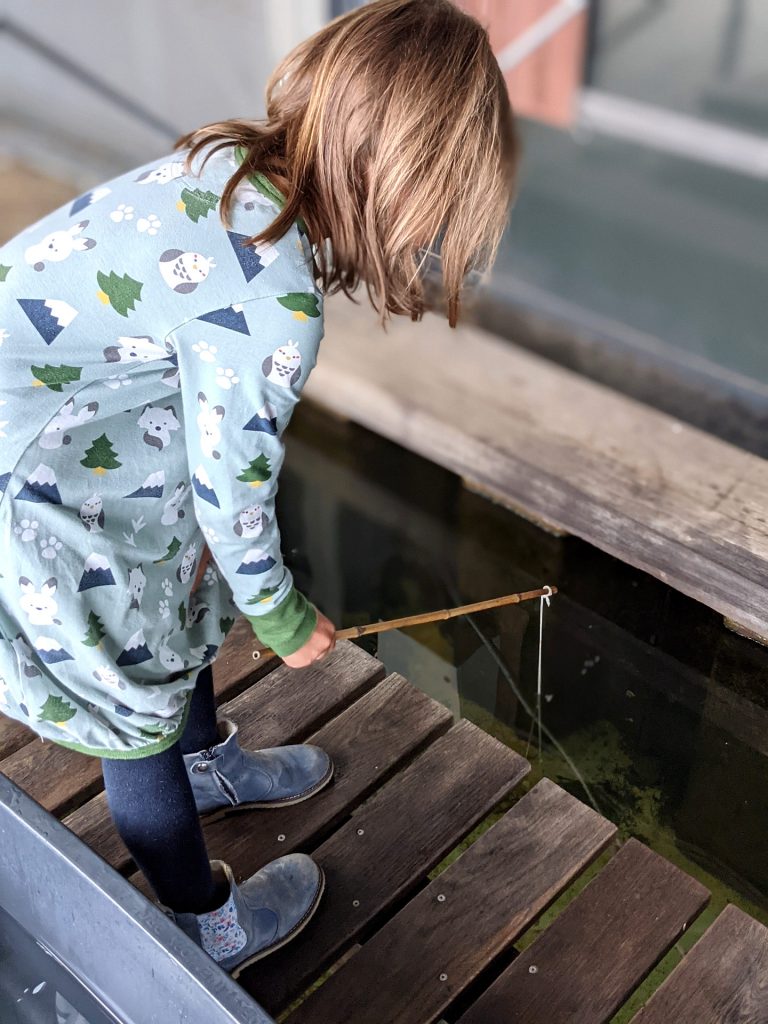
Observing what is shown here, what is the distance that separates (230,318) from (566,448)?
5.22ft

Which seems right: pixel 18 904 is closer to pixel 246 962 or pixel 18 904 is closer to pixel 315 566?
pixel 246 962

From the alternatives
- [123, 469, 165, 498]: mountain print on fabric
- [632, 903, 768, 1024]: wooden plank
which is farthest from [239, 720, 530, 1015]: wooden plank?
[123, 469, 165, 498]: mountain print on fabric

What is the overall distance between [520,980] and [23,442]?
3.42 ft

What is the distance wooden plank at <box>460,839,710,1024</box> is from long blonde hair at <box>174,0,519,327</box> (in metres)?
0.99

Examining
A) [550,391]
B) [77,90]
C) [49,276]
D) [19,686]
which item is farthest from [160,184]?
[77,90]

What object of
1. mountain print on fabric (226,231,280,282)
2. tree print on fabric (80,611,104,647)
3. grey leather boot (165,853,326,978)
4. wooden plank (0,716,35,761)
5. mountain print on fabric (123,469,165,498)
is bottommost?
wooden plank (0,716,35,761)

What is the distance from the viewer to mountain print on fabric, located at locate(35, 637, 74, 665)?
49.1 inches

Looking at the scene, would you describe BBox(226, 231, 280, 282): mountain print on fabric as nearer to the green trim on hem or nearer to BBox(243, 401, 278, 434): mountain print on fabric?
BBox(243, 401, 278, 434): mountain print on fabric

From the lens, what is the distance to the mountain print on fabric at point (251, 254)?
1.13m

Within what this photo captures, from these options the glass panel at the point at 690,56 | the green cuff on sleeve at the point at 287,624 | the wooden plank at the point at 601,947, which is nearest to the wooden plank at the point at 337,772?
the wooden plank at the point at 601,947

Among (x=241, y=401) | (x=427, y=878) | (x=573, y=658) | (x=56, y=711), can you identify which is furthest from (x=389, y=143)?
(x=573, y=658)

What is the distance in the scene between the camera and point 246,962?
5.10ft

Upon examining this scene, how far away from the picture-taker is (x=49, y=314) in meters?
1.18

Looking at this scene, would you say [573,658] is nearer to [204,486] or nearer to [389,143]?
[204,486]
